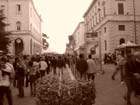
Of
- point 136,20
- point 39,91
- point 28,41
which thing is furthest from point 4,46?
point 28,41

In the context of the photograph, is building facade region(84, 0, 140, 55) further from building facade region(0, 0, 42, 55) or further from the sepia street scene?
building facade region(0, 0, 42, 55)

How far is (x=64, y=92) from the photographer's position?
6.13 m

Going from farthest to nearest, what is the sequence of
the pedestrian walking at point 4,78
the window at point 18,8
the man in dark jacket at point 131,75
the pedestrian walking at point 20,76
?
the window at point 18,8
the pedestrian walking at point 20,76
the man in dark jacket at point 131,75
the pedestrian walking at point 4,78

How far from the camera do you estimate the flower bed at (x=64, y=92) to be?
614 cm

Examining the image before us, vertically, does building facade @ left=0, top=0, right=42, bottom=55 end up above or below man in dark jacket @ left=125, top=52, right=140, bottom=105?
above

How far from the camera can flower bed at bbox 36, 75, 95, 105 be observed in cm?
614

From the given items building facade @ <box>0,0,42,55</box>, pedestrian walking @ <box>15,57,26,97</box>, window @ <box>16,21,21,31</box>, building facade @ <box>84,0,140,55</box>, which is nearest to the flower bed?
pedestrian walking @ <box>15,57,26,97</box>

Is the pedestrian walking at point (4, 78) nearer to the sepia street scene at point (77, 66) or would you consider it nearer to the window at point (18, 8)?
the sepia street scene at point (77, 66)

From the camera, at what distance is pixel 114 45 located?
45.1 m

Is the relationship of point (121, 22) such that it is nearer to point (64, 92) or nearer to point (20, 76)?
point (20, 76)

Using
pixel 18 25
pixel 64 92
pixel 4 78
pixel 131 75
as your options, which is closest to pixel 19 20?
pixel 18 25

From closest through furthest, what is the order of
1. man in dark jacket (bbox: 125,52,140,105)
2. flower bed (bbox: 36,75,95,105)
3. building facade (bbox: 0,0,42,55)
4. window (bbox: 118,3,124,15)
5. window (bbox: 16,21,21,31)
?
flower bed (bbox: 36,75,95,105) → man in dark jacket (bbox: 125,52,140,105) → window (bbox: 118,3,124,15) → building facade (bbox: 0,0,42,55) → window (bbox: 16,21,21,31)

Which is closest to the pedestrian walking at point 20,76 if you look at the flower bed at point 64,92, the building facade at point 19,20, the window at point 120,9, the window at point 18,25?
the flower bed at point 64,92

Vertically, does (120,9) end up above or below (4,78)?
above
